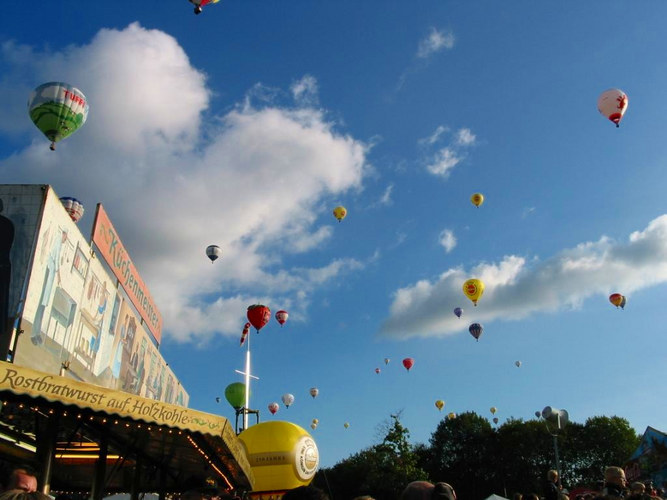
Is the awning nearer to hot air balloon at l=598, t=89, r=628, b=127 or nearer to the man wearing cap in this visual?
the man wearing cap

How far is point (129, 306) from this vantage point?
24.0m

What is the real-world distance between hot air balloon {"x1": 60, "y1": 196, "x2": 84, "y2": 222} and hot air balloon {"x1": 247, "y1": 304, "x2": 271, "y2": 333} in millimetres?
11321

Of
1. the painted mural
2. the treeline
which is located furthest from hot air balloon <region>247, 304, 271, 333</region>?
the treeline

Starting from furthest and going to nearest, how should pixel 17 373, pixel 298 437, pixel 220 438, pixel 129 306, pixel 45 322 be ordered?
pixel 129 306 < pixel 298 437 < pixel 45 322 < pixel 220 438 < pixel 17 373

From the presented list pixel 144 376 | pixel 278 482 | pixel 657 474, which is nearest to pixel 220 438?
pixel 278 482

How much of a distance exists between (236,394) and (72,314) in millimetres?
15031

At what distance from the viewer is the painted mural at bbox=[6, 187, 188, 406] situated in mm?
14727

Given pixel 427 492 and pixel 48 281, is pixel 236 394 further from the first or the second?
pixel 427 492

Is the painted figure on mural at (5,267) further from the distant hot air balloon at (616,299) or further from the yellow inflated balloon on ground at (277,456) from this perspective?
the distant hot air balloon at (616,299)

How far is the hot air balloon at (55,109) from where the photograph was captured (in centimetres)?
1875

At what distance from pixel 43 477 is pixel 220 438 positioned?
95.8 inches

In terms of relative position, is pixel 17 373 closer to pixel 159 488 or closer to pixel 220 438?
pixel 220 438

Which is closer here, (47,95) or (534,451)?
(47,95)

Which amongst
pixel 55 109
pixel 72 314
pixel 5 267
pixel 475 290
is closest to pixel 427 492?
pixel 5 267
